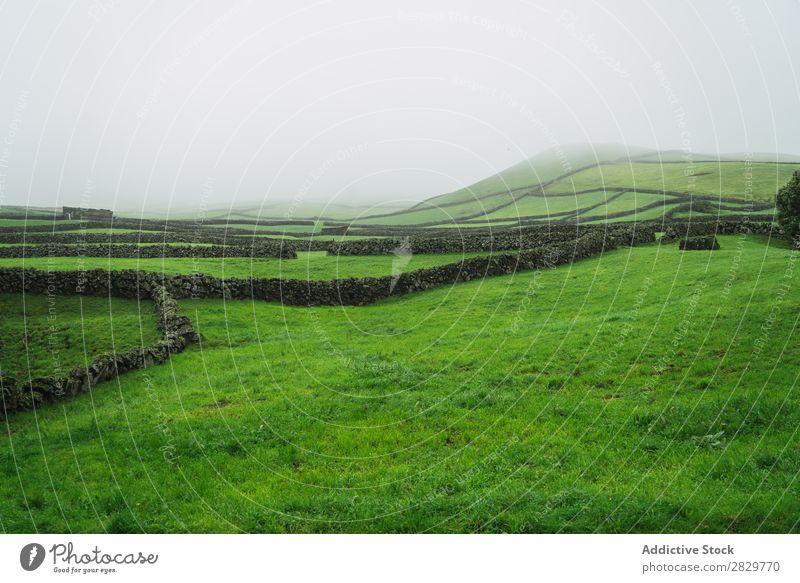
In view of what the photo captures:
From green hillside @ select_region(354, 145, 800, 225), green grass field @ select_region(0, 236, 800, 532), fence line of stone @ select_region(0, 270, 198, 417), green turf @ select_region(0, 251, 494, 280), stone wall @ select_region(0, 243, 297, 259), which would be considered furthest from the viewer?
green hillside @ select_region(354, 145, 800, 225)

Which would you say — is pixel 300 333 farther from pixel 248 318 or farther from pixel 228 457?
pixel 228 457

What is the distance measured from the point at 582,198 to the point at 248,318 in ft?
228

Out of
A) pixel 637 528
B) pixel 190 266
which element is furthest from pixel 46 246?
pixel 637 528

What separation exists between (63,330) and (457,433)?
1898 cm

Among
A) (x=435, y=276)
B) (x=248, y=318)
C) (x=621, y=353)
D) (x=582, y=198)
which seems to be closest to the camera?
(x=621, y=353)

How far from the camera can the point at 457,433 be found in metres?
13.0

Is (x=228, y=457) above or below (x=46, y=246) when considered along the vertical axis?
below

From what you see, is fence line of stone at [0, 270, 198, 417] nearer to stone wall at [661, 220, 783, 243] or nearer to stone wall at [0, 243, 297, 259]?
stone wall at [0, 243, 297, 259]

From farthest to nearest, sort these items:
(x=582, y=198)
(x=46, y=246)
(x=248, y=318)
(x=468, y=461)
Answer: (x=582, y=198)
(x=46, y=246)
(x=248, y=318)
(x=468, y=461)

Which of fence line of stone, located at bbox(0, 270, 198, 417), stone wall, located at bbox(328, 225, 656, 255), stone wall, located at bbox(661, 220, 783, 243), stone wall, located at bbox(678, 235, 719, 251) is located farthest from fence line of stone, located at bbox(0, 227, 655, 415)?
stone wall, located at bbox(661, 220, 783, 243)

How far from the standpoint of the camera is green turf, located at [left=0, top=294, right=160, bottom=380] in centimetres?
1998

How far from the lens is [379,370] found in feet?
59.0

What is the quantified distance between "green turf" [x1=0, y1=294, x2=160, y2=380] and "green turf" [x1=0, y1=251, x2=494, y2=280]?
763 centimetres
